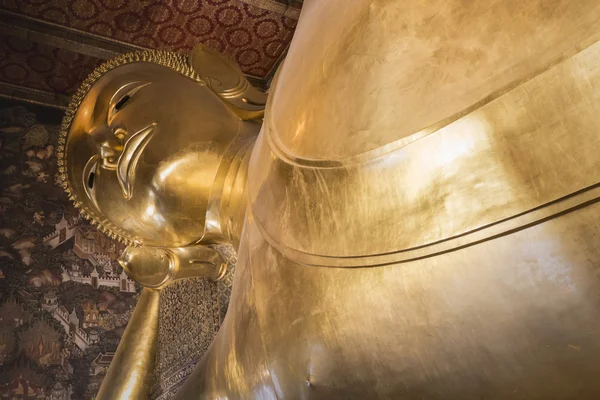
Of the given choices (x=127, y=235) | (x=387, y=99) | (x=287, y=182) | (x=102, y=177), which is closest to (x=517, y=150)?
Answer: (x=387, y=99)

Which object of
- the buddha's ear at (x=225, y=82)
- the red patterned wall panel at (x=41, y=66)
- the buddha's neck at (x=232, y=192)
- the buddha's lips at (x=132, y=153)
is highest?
the red patterned wall panel at (x=41, y=66)

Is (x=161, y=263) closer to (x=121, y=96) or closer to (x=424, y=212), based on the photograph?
(x=121, y=96)

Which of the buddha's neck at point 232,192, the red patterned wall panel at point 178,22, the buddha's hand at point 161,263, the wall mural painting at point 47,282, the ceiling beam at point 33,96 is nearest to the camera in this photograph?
the buddha's neck at point 232,192

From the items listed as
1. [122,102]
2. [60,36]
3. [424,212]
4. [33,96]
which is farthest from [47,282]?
[424,212]

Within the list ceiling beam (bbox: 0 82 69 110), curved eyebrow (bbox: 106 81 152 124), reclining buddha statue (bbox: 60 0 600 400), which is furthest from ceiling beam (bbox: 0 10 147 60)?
reclining buddha statue (bbox: 60 0 600 400)

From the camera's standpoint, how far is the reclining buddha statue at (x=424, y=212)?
1.57ft

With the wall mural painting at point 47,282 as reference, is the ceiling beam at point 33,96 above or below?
above

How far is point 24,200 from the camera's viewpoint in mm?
2764

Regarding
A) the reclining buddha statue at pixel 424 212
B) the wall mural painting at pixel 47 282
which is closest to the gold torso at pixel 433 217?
the reclining buddha statue at pixel 424 212

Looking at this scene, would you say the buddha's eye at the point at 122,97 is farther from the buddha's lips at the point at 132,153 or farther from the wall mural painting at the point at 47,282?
the wall mural painting at the point at 47,282

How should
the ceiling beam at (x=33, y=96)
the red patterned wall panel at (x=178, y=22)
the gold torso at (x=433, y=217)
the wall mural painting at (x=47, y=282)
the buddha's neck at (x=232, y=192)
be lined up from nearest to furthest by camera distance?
the gold torso at (x=433, y=217), the buddha's neck at (x=232, y=192), the wall mural painting at (x=47, y=282), the red patterned wall panel at (x=178, y=22), the ceiling beam at (x=33, y=96)

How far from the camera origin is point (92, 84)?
1385mm

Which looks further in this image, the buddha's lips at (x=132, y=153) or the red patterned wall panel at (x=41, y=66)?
the red patterned wall panel at (x=41, y=66)

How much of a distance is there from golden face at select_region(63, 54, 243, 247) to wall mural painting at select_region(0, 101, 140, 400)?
1442 mm
